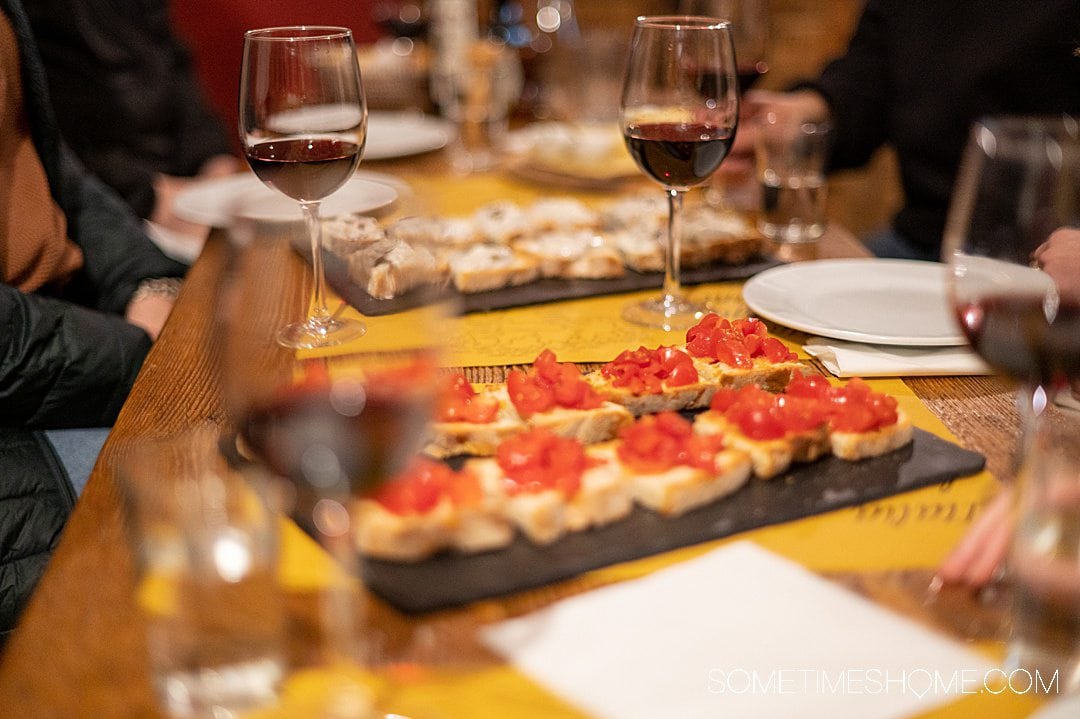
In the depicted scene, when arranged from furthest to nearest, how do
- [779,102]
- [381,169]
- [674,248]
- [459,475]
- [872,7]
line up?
[872,7] → [381,169] → [779,102] → [674,248] → [459,475]

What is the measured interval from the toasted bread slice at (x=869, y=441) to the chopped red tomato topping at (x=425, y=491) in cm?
30

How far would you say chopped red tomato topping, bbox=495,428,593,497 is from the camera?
715 millimetres

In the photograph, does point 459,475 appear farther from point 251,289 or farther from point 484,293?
point 484,293

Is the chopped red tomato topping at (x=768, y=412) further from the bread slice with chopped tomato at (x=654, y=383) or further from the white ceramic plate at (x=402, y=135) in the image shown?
the white ceramic plate at (x=402, y=135)

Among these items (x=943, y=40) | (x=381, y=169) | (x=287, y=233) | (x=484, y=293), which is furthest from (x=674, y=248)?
(x=943, y=40)

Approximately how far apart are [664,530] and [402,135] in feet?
5.76

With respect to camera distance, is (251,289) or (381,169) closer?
(251,289)

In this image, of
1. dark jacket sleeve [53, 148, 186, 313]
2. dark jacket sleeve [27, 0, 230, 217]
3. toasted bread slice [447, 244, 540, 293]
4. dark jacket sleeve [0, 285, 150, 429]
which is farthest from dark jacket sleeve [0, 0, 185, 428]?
dark jacket sleeve [27, 0, 230, 217]

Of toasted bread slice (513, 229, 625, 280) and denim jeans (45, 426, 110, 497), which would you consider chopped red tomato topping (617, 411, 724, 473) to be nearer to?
toasted bread slice (513, 229, 625, 280)

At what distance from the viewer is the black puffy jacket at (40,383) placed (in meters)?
1.08

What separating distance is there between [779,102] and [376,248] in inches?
53.6

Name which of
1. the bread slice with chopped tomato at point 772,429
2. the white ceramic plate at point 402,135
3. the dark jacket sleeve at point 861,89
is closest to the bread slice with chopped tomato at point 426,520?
the bread slice with chopped tomato at point 772,429

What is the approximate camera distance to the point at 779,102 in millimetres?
1963

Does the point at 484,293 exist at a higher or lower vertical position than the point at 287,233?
lower
